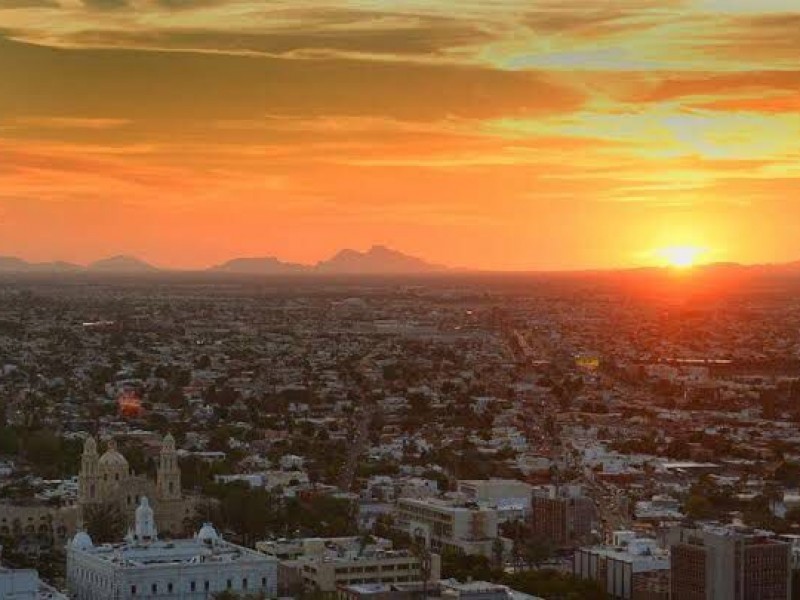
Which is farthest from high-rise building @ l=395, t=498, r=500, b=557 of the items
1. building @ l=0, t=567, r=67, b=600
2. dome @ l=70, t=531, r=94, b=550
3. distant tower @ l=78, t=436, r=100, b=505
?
building @ l=0, t=567, r=67, b=600

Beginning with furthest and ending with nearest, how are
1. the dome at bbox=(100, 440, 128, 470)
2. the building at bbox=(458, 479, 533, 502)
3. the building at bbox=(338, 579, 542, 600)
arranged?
the building at bbox=(458, 479, 533, 502), the dome at bbox=(100, 440, 128, 470), the building at bbox=(338, 579, 542, 600)

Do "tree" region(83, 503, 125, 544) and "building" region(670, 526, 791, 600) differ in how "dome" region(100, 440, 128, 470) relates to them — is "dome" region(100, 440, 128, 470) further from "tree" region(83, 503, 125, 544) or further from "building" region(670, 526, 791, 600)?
"building" region(670, 526, 791, 600)

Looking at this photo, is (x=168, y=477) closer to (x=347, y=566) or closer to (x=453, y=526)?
(x=453, y=526)

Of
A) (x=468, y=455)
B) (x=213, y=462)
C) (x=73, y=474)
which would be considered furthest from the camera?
(x=468, y=455)

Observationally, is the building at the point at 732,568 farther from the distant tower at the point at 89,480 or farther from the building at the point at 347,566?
the distant tower at the point at 89,480

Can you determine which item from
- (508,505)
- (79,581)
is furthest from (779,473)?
(79,581)

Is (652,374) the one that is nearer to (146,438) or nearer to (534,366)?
(534,366)

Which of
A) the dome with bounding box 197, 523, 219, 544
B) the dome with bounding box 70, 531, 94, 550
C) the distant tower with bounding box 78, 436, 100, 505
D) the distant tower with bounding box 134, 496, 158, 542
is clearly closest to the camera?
the dome with bounding box 70, 531, 94, 550
